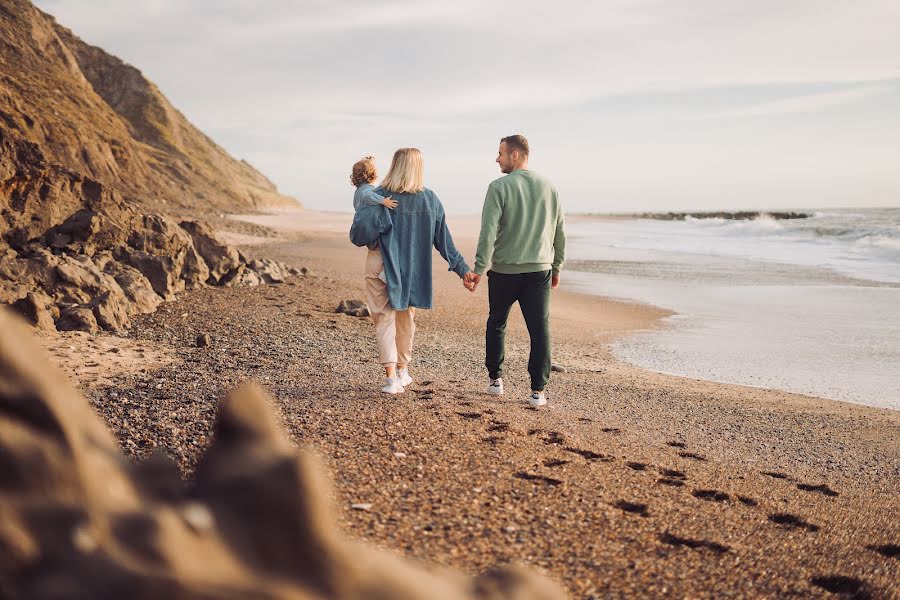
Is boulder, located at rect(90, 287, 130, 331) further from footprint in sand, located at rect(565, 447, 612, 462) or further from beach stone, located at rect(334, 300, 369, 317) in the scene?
footprint in sand, located at rect(565, 447, 612, 462)

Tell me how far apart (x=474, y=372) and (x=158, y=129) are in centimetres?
6644

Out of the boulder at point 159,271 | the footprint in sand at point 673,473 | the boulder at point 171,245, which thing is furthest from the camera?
the boulder at point 171,245

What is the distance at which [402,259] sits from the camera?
6305mm

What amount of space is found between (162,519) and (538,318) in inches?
Answer: 197

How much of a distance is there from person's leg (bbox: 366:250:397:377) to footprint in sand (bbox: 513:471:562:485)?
226 cm

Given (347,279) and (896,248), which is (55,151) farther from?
(896,248)

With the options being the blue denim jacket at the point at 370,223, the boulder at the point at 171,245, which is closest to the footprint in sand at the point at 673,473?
the blue denim jacket at the point at 370,223

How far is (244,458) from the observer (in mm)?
1622

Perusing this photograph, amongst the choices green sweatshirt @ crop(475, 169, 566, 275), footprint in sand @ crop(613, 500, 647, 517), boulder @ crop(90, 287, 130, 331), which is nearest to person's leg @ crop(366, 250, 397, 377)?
green sweatshirt @ crop(475, 169, 566, 275)

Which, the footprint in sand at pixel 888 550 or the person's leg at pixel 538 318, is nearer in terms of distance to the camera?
the footprint in sand at pixel 888 550

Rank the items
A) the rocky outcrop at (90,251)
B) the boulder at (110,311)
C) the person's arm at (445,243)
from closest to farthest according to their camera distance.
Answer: the person's arm at (445,243), the boulder at (110,311), the rocky outcrop at (90,251)

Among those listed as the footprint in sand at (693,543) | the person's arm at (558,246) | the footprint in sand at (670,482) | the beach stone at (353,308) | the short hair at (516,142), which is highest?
the short hair at (516,142)

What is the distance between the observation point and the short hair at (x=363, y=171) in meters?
6.25

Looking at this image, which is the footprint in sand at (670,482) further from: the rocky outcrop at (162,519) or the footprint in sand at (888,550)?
the rocky outcrop at (162,519)
